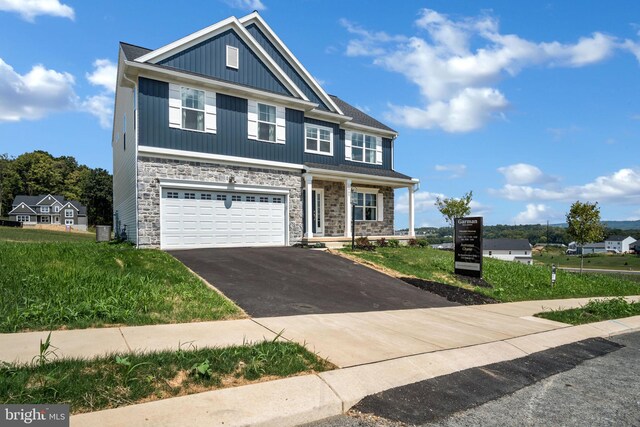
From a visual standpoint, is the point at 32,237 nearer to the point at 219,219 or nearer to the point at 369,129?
the point at 219,219

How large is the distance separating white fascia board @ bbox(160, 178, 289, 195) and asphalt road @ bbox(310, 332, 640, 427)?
1325cm

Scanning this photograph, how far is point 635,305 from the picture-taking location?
41.2 ft

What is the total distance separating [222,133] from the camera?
17281 millimetres

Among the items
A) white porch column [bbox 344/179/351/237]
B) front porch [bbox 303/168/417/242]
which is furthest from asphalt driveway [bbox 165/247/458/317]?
white porch column [bbox 344/179/351/237]

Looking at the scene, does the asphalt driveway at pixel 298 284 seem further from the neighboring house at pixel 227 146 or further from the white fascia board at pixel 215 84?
the white fascia board at pixel 215 84

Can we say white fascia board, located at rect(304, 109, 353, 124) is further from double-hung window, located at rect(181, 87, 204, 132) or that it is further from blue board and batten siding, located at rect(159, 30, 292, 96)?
double-hung window, located at rect(181, 87, 204, 132)

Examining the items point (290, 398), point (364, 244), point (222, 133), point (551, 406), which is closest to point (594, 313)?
point (551, 406)

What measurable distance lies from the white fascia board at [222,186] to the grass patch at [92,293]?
5209 millimetres

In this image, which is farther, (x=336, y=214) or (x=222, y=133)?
(x=336, y=214)

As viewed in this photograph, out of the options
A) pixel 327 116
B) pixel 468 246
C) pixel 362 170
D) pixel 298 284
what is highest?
pixel 327 116

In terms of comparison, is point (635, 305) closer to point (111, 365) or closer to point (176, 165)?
point (111, 365)

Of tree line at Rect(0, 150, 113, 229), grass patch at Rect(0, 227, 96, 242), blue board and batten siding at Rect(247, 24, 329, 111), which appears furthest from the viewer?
tree line at Rect(0, 150, 113, 229)

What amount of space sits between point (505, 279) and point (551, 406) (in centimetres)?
1235

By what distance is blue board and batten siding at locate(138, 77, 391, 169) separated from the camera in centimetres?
1555
